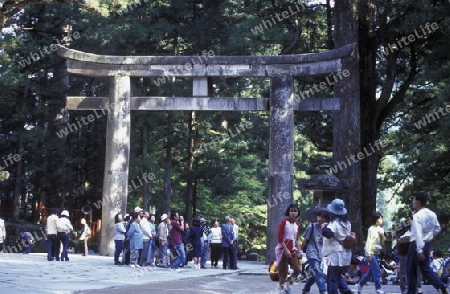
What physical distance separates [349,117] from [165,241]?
24.3 feet

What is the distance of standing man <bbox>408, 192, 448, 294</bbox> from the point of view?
1107cm

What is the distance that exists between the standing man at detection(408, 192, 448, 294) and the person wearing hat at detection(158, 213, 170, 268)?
425 inches

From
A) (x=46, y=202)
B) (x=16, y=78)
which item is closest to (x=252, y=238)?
(x=46, y=202)

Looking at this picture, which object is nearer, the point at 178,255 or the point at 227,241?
the point at 178,255

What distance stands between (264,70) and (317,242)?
444 inches

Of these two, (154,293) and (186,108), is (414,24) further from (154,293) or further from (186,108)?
(154,293)

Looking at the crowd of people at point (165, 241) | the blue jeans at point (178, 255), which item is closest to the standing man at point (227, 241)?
the crowd of people at point (165, 241)

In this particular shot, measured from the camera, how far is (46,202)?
36.8 metres

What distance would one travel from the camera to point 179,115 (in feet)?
121

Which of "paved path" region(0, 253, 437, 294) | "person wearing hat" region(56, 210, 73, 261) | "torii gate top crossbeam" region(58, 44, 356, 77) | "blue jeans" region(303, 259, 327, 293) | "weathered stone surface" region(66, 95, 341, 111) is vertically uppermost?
"torii gate top crossbeam" region(58, 44, 356, 77)

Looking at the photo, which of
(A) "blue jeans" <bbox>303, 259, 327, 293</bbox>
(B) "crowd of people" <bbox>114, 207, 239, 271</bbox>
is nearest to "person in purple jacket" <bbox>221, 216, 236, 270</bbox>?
(B) "crowd of people" <bbox>114, 207, 239, 271</bbox>

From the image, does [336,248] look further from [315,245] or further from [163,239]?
[163,239]

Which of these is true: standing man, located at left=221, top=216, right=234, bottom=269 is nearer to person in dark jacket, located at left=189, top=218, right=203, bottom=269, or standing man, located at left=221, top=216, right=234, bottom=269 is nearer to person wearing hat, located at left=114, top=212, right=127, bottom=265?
person in dark jacket, located at left=189, top=218, right=203, bottom=269

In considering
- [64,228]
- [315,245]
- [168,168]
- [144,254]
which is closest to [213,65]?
[144,254]
